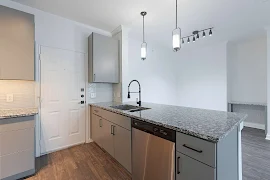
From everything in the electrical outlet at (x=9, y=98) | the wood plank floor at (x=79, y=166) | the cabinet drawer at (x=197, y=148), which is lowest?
the wood plank floor at (x=79, y=166)

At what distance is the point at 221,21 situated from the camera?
9.98 feet

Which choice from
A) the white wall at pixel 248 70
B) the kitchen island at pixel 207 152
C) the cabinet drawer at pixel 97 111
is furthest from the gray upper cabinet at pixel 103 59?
the white wall at pixel 248 70

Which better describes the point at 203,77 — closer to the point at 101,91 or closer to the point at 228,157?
the point at 101,91

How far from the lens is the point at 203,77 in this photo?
16.4 ft

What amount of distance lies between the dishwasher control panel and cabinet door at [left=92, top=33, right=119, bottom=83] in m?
1.57

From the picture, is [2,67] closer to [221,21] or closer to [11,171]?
[11,171]

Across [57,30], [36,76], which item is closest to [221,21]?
[57,30]

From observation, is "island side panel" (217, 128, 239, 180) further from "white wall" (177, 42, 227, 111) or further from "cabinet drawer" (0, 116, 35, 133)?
"white wall" (177, 42, 227, 111)

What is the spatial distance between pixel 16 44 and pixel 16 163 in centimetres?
166

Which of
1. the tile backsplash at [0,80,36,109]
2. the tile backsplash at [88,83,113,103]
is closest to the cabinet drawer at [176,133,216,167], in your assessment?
the tile backsplash at [88,83,113,103]

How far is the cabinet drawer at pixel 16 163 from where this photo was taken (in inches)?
69.9

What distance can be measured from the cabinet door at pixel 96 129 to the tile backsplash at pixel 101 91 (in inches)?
17.8

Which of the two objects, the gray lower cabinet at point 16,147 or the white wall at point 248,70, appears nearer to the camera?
the gray lower cabinet at point 16,147

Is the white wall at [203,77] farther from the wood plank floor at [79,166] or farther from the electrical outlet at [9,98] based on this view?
the electrical outlet at [9,98]
